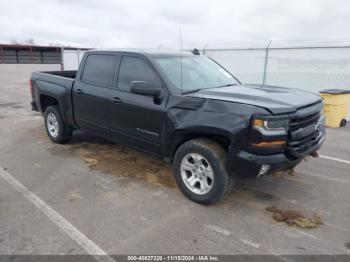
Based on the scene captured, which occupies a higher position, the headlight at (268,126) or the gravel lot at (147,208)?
the headlight at (268,126)

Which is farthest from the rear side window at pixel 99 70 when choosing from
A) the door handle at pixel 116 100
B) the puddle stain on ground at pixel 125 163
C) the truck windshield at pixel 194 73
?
the puddle stain on ground at pixel 125 163

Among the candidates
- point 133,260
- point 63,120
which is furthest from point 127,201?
point 63,120

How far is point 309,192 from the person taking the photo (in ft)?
13.8

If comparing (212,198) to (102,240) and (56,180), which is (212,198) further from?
(56,180)

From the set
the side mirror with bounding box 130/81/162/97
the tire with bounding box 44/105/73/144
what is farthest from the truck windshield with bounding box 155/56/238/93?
the tire with bounding box 44/105/73/144

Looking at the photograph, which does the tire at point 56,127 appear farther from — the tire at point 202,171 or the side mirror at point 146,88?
the tire at point 202,171

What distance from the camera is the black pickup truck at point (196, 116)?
131 inches

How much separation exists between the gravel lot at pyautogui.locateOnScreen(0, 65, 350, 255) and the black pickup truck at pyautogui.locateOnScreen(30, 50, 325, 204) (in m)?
0.43

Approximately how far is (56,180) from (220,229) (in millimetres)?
2454

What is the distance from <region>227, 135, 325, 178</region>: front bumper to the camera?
130 inches

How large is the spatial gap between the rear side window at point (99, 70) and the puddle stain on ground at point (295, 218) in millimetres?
2924

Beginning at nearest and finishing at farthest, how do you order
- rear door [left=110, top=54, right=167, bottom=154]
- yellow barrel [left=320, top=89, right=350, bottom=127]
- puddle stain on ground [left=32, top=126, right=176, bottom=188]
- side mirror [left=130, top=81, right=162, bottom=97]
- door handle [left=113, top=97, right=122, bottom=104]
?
side mirror [left=130, top=81, right=162, bottom=97] → rear door [left=110, top=54, right=167, bottom=154] → door handle [left=113, top=97, right=122, bottom=104] → puddle stain on ground [left=32, top=126, right=176, bottom=188] → yellow barrel [left=320, top=89, right=350, bottom=127]

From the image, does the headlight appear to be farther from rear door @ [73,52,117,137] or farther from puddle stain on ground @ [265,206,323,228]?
rear door @ [73,52,117,137]

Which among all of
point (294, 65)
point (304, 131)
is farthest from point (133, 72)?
point (294, 65)
